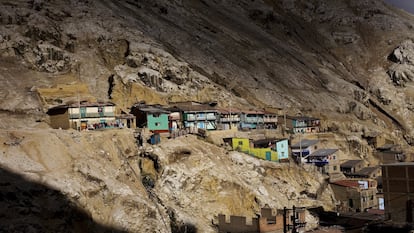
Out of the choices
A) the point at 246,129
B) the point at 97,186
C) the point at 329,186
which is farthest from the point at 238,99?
the point at 97,186

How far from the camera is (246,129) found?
80.1 metres

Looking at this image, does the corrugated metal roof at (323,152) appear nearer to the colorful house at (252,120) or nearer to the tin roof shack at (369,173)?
the tin roof shack at (369,173)

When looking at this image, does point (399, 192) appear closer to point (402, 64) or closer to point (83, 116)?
point (83, 116)

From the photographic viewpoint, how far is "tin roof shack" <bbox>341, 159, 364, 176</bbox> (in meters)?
78.0

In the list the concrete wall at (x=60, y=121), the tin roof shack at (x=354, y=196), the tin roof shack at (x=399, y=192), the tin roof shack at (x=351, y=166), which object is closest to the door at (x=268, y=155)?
the tin roof shack at (x=354, y=196)

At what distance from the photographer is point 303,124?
93.4m

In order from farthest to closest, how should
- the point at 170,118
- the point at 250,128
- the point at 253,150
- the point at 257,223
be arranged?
1. the point at 250,128
2. the point at 170,118
3. the point at 253,150
4. the point at 257,223

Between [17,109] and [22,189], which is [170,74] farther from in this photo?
[22,189]

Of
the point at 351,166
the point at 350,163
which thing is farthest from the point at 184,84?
the point at 351,166

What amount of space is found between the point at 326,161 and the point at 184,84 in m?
28.4

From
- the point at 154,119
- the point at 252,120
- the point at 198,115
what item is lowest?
the point at 154,119

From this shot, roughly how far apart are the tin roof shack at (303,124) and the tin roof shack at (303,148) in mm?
9424

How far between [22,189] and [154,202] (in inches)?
558

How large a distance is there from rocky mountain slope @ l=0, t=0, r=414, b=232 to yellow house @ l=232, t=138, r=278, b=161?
3312mm
